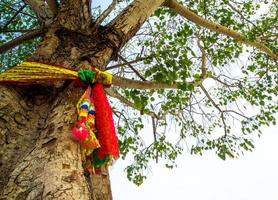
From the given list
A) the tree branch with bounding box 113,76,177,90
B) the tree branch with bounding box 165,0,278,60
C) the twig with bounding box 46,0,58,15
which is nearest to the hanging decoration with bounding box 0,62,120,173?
the tree branch with bounding box 113,76,177,90

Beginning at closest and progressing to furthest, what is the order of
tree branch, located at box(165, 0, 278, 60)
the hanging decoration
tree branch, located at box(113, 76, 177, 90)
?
1. the hanging decoration
2. tree branch, located at box(113, 76, 177, 90)
3. tree branch, located at box(165, 0, 278, 60)

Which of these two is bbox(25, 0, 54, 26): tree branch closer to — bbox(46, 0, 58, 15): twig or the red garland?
bbox(46, 0, 58, 15): twig

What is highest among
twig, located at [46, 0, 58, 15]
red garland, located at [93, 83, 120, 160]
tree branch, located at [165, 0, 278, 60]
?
tree branch, located at [165, 0, 278, 60]

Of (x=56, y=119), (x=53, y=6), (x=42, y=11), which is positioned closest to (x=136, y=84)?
(x=53, y=6)

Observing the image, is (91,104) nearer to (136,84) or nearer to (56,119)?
(56,119)

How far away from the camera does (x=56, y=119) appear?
198 cm

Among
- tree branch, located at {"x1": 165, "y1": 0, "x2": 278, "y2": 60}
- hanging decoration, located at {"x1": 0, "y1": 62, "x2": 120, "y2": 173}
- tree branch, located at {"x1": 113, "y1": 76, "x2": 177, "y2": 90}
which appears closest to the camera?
hanging decoration, located at {"x1": 0, "y1": 62, "x2": 120, "y2": 173}

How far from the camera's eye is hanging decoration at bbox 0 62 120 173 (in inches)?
77.1

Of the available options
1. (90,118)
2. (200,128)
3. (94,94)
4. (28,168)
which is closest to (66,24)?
(94,94)

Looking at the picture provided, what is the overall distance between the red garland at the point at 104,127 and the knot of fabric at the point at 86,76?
0.23 ft

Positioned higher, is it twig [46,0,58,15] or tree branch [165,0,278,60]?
A: tree branch [165,0,278,60]

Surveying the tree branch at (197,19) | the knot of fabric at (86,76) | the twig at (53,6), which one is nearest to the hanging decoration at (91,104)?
the knot of fabric at (86,76)

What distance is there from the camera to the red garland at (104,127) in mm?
2033

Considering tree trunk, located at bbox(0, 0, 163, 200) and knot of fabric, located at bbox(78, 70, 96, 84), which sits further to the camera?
knot of fabric, located at bbox(78, 70, 96, 84)
